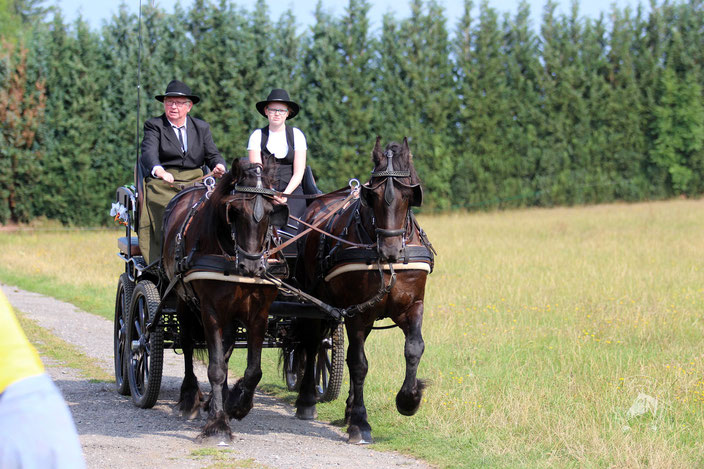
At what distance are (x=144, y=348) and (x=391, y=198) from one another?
2.56 m

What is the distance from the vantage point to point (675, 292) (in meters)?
11.1

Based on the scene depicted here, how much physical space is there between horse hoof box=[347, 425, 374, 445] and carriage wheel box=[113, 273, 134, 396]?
7.68ft

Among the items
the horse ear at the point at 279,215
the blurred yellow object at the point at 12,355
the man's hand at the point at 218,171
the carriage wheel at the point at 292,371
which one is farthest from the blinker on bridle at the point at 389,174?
the blurred yellow object at the point at 12,355

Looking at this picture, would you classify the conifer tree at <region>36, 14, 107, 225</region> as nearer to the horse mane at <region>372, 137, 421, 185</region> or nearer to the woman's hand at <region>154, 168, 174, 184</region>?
the woman's hand at <region>154, 168, 174, 184</region>

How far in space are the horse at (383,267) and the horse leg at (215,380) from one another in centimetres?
84

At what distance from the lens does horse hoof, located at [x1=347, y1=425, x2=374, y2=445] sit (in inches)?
236

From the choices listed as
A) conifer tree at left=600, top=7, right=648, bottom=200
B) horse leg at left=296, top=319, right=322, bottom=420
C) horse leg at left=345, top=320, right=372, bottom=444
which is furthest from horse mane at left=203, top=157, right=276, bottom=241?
conifer tree at left=600, top=7, right=648, bottom=200

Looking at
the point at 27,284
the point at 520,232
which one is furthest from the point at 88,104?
the point at 520,232

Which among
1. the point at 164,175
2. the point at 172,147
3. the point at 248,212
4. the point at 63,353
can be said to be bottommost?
the point at 63,353

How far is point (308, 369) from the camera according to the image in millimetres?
7020

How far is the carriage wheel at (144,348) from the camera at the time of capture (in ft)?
22.1

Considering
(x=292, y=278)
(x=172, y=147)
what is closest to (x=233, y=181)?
(x=292, y=278)

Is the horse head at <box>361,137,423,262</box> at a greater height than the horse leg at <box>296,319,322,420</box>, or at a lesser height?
greater

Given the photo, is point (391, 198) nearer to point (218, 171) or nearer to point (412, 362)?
point (412, 362)
